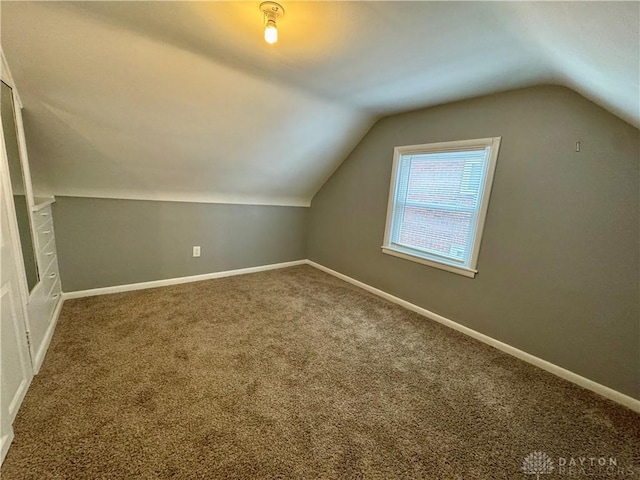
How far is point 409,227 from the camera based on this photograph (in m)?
2.90

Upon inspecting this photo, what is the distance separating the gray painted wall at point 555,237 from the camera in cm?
167

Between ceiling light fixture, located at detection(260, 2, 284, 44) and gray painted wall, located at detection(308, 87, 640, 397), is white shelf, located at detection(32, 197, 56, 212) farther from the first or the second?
gray painted wall, located at detection(308, 87, 640, 397)

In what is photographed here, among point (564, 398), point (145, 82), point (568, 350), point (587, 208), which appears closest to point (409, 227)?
point (587, 208)

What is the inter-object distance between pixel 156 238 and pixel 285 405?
237cm

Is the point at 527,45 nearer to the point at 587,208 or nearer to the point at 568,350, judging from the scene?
the point at 587,208

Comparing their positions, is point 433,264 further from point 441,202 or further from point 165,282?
point 165,282

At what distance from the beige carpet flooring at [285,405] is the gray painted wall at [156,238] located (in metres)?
0.41

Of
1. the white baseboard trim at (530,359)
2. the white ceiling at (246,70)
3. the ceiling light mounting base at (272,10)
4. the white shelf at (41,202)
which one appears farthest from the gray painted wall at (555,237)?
the white shelf at (41,202)

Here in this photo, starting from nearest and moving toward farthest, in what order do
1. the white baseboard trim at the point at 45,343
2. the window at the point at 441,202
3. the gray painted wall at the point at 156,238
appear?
the white baseboard trim at the point at 45,343 → the window at the point at 441,202 → the gray painted wall at the point at 156,238

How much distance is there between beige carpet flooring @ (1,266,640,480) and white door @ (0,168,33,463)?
9 cm

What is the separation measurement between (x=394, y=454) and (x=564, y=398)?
4.32ft

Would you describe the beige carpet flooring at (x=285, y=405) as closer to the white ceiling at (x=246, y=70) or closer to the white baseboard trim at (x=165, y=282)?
the white baseboard trim at (x=165, y=282)

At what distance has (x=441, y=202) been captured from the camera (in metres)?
2.60

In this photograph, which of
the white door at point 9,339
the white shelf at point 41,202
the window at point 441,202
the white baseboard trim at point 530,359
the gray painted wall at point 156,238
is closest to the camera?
the white door at point 9,339
